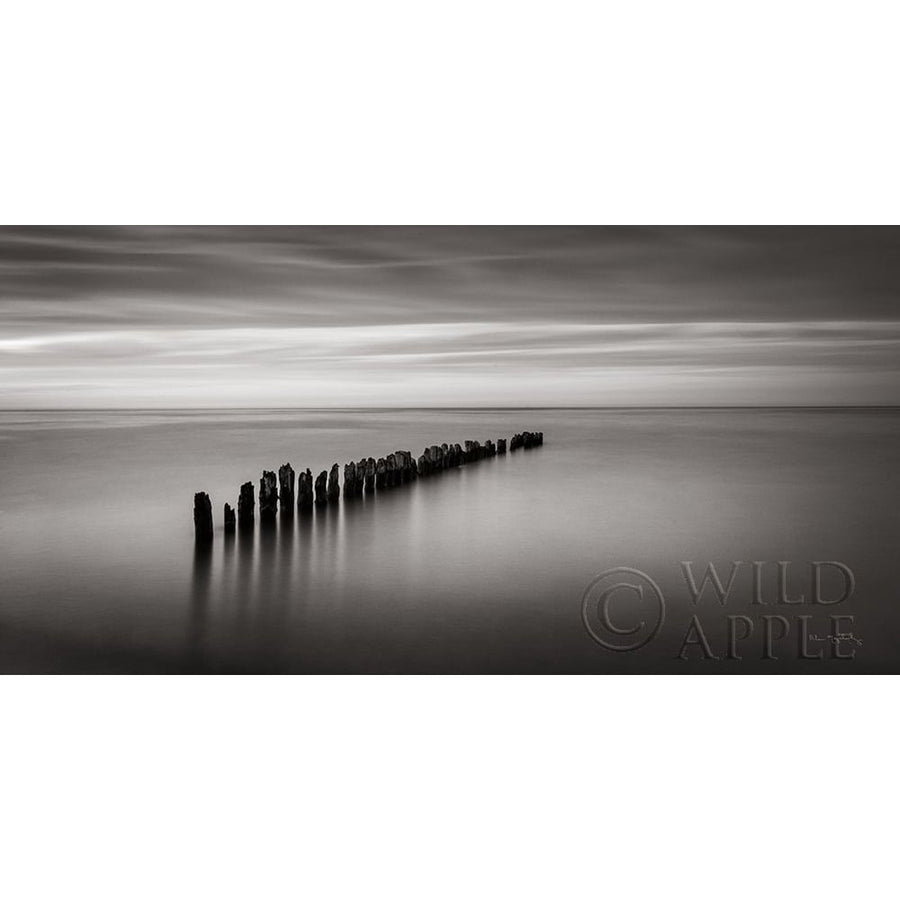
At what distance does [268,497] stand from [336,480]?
1.63 feet

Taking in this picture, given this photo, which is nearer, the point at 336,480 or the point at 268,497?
the point at 268,497

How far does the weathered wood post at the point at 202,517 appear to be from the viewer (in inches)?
178

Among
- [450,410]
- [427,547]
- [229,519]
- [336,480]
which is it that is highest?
[450,410]

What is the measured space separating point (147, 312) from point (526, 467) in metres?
2.80

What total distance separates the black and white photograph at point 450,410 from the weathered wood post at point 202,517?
0.08 metres

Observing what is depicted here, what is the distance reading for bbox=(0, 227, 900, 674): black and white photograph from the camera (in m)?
3.88

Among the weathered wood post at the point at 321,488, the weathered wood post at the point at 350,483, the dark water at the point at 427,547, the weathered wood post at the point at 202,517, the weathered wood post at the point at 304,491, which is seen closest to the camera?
the dark water at the point at 427,547

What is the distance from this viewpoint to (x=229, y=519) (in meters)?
4.74
